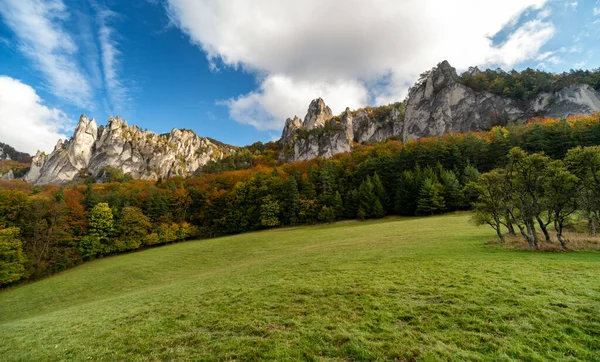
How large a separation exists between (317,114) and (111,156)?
12336 cm

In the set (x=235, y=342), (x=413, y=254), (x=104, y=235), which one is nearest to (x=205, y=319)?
(x=235, y=342)

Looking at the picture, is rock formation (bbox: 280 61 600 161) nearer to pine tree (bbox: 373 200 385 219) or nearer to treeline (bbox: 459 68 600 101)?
treeline (bbox: 459 68 600 101)

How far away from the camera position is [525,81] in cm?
9719

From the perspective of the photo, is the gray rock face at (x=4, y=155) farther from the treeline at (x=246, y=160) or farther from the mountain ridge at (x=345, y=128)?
the treeline at (x=246, y=160)

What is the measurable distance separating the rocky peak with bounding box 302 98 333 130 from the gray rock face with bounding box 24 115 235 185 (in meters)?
84.9

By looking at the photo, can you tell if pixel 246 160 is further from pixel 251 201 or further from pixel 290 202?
pixel 290 202

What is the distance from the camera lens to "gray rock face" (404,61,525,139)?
3792 inches

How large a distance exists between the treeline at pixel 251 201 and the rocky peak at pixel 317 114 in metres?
82.9

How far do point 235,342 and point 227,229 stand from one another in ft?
170

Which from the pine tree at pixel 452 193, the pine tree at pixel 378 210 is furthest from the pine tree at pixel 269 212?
the pine tree at pixel 452 193

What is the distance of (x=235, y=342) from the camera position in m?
6.55

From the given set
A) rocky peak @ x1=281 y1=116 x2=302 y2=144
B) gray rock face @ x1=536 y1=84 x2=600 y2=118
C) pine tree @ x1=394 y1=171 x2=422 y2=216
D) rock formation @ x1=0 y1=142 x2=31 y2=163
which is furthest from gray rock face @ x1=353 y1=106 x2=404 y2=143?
rock formation @ x1=0 y1=142 x2=31 y2=163

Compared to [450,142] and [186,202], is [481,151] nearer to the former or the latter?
[450,142]

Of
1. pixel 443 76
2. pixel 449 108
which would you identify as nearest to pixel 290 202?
pixel 449 108
